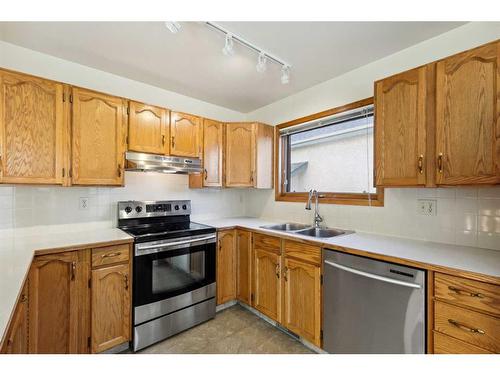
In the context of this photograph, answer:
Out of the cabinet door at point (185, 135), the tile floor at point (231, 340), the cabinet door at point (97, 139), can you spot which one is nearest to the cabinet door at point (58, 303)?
the tile floor at point (231, 340)

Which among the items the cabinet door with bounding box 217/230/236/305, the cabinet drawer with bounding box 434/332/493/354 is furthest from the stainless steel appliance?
the cabinet drawer with bounding box 434/332/493/354

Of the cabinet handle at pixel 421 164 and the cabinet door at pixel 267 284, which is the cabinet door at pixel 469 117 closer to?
the cabinet handle at pixel 421 164

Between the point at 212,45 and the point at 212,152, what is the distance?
113cm

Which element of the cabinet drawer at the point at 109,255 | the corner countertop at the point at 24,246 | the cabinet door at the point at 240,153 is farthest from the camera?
the cabinet door at the point at 240,153

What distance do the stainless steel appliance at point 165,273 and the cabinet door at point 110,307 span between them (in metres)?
0.07

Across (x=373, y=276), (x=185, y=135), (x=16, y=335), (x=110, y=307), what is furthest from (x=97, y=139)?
(x=373, y=276)

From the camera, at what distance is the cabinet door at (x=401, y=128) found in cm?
151

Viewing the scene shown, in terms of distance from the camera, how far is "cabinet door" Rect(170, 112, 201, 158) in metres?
2.39

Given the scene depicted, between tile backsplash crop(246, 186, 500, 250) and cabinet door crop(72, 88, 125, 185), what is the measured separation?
200cm

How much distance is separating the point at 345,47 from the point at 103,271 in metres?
2.49

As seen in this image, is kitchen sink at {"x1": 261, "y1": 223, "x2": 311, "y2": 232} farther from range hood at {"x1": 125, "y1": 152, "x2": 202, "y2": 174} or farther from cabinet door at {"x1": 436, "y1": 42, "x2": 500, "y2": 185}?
cabinet door at {"x1": 436, "y1": 42, "x2": 500, "y2": 185}

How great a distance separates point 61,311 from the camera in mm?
1581

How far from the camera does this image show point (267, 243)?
2207mm

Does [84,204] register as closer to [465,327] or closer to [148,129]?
[148,129]
